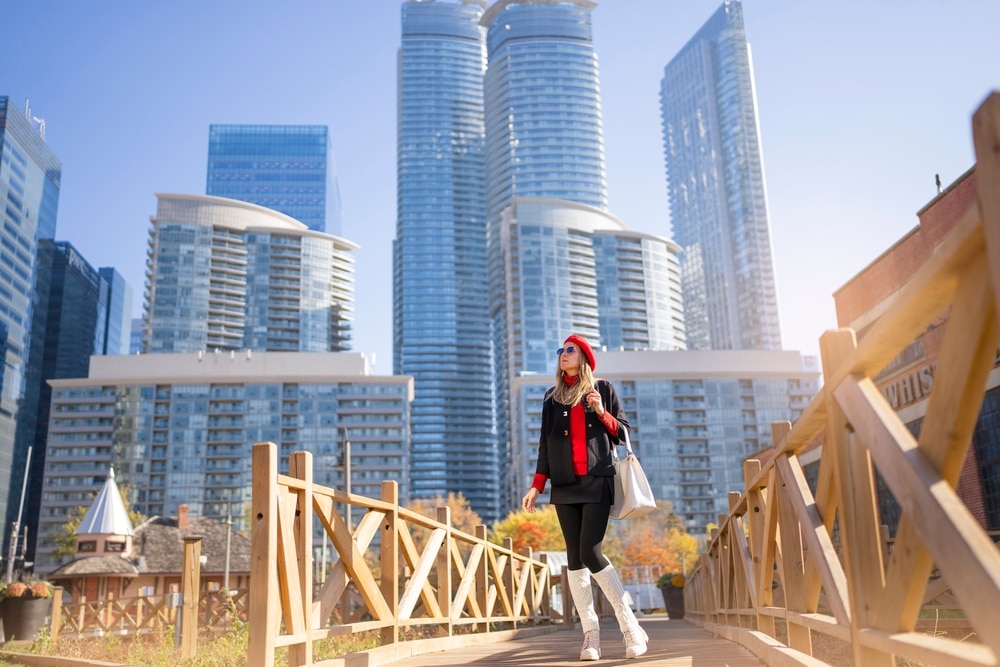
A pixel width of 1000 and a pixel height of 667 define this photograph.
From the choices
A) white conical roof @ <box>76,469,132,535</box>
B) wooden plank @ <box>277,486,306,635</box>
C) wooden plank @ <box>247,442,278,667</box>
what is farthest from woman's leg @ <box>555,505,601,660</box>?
white conical roof @ <box>76,469,132,535</box>

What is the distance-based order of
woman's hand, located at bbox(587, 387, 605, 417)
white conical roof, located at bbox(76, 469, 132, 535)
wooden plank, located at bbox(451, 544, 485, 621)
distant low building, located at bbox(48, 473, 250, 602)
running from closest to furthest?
woman's hand, located at bbox(587, 387, 605, 417) → wooden plank, located at bbox(451, 544, 485, 621) → distant low building, located at bbox(48, 473, 250, 602) → white conical roof, located at bbox(76, 469, 132, 535)

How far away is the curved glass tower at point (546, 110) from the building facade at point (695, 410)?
62879mm

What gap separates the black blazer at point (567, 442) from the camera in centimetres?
529

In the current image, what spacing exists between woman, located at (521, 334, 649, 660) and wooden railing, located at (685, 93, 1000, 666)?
4.67 ft

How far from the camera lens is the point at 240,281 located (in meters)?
130

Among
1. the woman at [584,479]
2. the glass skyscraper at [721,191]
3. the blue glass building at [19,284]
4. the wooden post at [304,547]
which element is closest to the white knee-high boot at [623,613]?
the woman at [584,479]

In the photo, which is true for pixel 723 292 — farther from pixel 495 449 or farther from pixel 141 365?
pixel 141 365

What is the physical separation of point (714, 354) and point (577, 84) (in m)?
78.5

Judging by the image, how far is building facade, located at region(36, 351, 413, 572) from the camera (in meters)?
99.8

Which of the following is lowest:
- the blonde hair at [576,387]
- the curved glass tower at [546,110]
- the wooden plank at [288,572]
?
the wooden plank at [288,572]

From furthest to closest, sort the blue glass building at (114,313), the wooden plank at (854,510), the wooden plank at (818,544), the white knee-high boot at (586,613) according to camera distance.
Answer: the blue glass building at (114,313) < the white knee-high boot at (586,613) < the wooden plank at (818,544) < the wooden plank at (854,510)

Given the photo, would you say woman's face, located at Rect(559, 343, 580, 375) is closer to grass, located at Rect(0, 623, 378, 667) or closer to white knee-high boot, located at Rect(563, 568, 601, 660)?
white knee-high boot, located at Rect(563, 568, 601, 660)

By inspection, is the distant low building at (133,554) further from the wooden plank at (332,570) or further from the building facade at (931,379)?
the wooden plank at (332,570)

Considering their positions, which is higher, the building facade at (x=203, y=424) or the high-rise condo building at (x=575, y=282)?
the high-rise condo building at (x=575, y=282)
